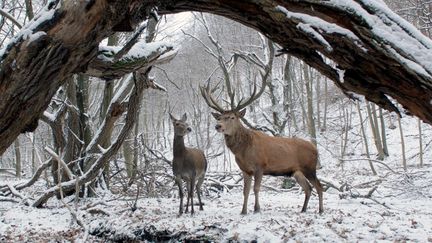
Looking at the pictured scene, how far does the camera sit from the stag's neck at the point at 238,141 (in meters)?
8.11

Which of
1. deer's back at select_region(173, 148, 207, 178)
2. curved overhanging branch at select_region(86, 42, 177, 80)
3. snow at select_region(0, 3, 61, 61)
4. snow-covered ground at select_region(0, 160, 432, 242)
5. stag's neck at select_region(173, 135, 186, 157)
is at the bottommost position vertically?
snow-covered ground at select_region(0, 160, 432, 242)

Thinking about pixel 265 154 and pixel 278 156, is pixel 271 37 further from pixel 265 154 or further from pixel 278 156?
pixel 278 156

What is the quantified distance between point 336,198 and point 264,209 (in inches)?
103

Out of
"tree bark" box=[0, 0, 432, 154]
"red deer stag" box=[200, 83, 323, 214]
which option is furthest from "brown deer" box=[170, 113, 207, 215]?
"tree bark" box=[0, 0, 432, 154]

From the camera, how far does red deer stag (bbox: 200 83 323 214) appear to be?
26.2 ft

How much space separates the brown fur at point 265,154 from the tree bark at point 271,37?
4368 millimetres

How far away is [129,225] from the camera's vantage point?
741cm

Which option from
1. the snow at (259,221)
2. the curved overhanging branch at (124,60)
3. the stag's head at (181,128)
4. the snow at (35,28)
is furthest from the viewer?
the stag's head at (181,128)

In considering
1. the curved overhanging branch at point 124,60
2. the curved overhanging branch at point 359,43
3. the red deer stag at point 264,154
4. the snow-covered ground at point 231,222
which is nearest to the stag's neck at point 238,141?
the red deer stag at point 264,154

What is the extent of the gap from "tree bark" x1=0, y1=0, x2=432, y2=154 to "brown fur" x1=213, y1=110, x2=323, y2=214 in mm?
4368

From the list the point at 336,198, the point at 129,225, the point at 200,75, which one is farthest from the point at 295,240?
the point at 200,75

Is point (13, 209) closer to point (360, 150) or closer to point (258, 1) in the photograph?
point (258, 1)

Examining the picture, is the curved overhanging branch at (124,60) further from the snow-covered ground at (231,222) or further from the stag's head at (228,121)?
the snow-covered ground at (231,222)

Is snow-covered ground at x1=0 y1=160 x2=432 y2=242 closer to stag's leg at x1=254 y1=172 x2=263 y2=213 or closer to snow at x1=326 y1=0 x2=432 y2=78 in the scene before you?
stag's leg at x1=254 y1=172 x2=263 y2=213
